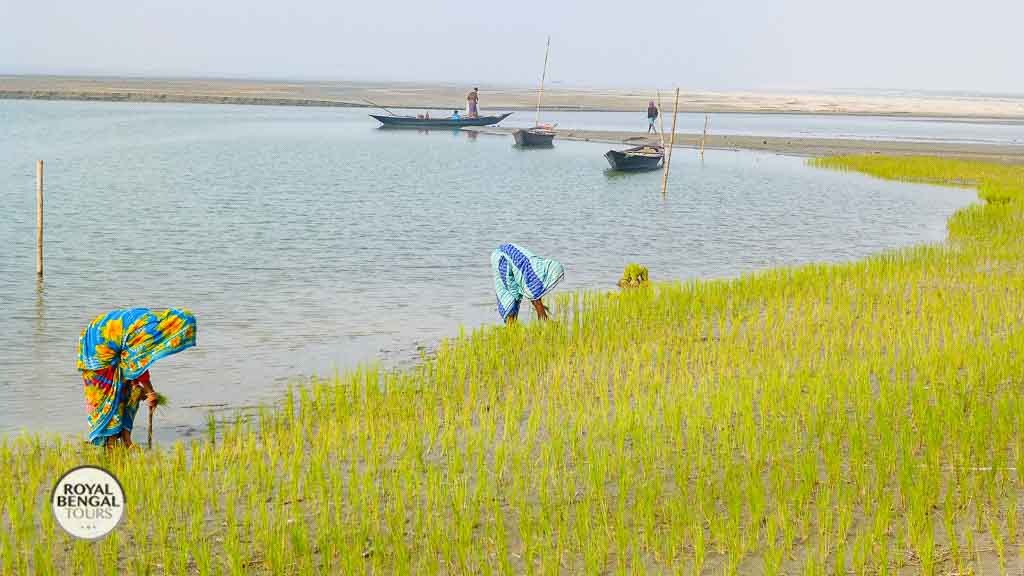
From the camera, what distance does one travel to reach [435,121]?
54.3 m

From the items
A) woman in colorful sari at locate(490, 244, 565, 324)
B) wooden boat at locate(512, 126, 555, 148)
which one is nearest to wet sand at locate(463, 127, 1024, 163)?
wooden boat at locate(512, 126, 555, 148)

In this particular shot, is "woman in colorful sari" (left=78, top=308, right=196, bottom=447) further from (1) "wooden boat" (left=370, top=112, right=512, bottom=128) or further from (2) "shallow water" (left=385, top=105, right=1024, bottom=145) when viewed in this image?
(2) "shallow water" (left=385, top=105, right=1024, bottom=145)

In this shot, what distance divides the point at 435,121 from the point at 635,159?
74.1 ft

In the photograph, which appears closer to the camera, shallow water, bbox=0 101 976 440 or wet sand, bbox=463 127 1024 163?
shallow water, bbox=0 101 976 440

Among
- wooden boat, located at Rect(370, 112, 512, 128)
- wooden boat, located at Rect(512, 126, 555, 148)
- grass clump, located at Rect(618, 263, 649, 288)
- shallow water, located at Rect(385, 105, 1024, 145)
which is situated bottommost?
grass clump, located at Rect(618, 263, 649, 288)

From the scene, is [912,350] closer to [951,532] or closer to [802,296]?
[802,296]

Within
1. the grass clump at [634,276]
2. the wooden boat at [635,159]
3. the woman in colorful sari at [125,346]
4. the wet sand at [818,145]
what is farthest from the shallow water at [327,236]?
the wet sand at [818,145]

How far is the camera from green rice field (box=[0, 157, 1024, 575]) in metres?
5.38

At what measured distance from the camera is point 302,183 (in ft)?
94.6

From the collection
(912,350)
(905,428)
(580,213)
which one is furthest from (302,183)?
(905,428)

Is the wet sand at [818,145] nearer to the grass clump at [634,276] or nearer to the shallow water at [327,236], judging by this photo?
the shallow water at [327,236]

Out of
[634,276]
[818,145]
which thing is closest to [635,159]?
[818,145]

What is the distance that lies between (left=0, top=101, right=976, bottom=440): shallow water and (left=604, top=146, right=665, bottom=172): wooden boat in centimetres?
53

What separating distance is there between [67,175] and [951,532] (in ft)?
90.1
